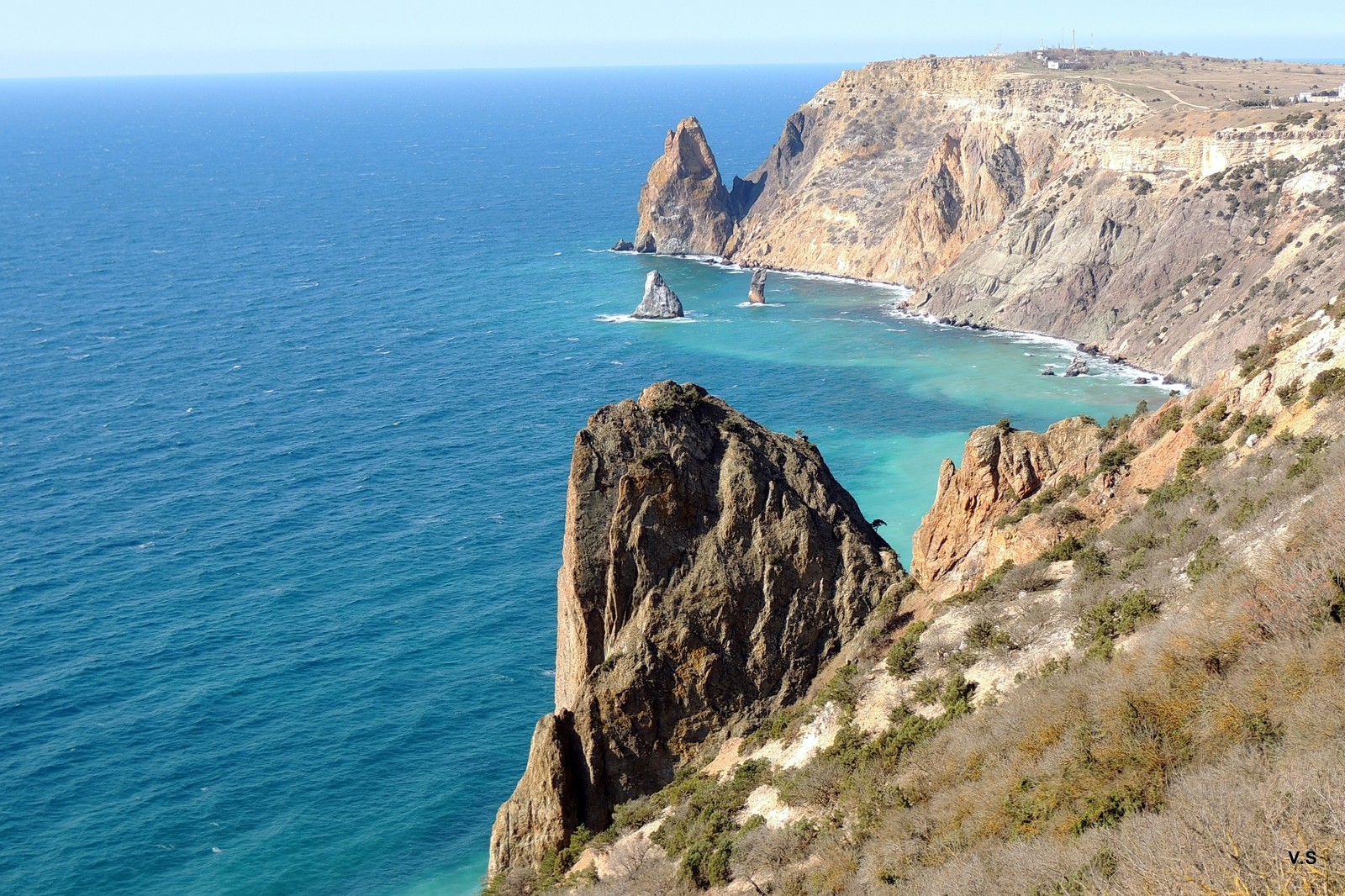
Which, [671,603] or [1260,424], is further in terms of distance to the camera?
[671,603]

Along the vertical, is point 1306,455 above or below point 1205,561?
above

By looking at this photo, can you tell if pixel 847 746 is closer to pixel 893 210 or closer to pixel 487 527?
pixel 487 527

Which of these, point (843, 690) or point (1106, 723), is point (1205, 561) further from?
point (843, 690)

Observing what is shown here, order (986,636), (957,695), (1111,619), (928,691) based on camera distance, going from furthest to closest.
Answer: (986,636) → (928,691) → (957,695) → (1111,619)

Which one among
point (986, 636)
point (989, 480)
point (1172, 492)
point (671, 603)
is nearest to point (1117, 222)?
point (989, 480)

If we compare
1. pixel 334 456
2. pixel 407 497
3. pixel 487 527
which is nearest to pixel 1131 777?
pixel 487 527

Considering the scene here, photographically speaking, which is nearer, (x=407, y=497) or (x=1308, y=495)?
(x=1308, y=495)

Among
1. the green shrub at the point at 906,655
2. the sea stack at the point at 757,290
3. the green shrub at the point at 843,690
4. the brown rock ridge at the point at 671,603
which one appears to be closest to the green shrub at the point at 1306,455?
the green shrub at the point at 906,655
